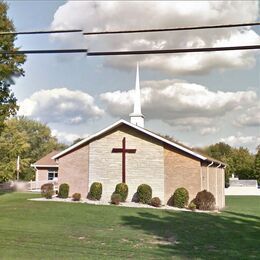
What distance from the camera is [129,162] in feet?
97.7

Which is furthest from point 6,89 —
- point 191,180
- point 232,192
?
point 232,192

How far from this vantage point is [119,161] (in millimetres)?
29906

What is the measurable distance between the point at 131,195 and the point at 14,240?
16045 mm

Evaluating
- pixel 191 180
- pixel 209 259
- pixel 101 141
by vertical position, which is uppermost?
pixel 101 141

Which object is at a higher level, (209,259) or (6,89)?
(6,89)

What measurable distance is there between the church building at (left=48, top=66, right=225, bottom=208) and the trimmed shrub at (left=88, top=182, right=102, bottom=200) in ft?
1.50

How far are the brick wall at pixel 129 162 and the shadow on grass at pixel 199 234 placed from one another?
16.5 ft

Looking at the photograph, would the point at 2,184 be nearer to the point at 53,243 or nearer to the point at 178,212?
the point at 178,212

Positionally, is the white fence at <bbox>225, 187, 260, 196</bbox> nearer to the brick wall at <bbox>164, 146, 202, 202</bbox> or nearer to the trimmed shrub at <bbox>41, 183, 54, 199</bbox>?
the brick wall at <bbox>164, 146, 202, 202</bbox>

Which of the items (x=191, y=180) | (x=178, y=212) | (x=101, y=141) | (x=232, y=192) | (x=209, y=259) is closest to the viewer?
(x=209, y=259)

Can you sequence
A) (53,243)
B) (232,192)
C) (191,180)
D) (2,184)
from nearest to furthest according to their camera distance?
(53,243) < (191,180) < (2,184) < (232,192)

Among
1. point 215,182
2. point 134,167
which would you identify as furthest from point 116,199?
point 215,182

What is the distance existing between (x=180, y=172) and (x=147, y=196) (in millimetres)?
2814

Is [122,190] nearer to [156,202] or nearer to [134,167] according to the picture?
[134,167]
